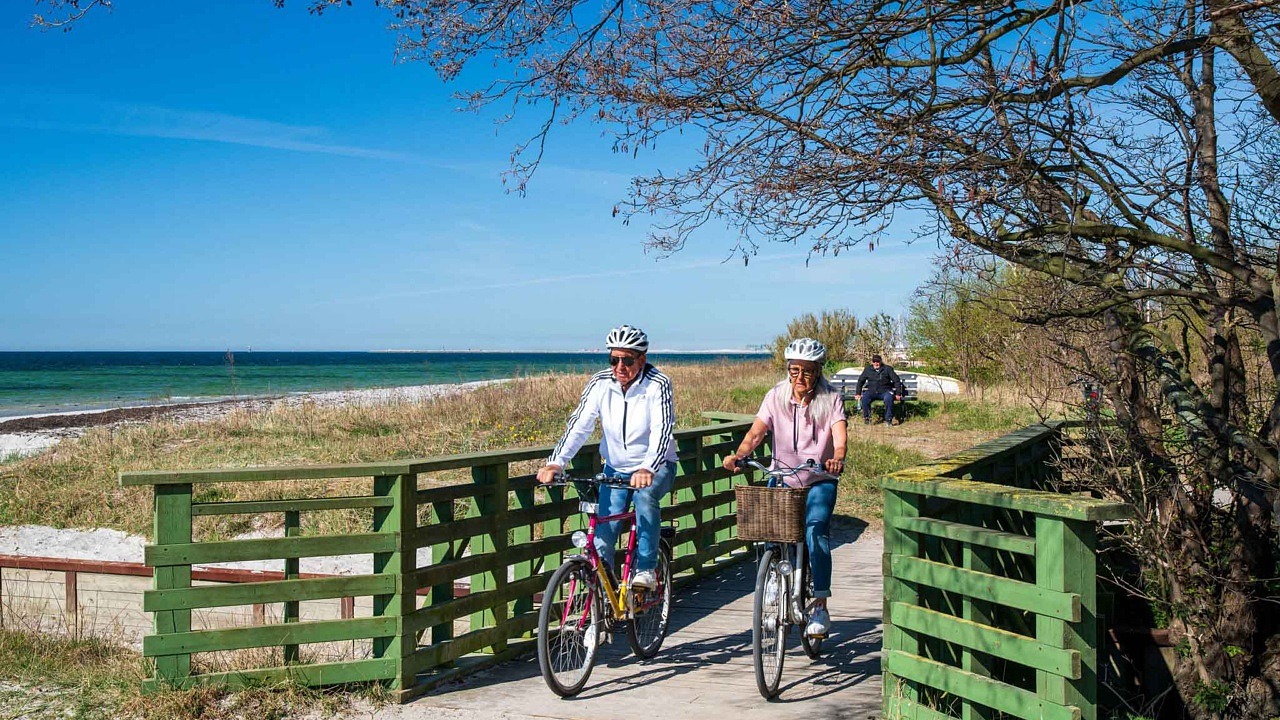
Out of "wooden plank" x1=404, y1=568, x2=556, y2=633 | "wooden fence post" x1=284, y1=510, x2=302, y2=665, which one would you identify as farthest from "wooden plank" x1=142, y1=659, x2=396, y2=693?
"wooden plank" x1=404, y1=568, x2=556, y2=633

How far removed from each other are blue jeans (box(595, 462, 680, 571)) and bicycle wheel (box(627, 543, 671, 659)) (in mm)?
281

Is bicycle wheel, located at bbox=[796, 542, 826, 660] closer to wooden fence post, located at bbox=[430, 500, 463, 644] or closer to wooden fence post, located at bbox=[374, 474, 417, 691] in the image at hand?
wooden fence post, located at bbox=[430, 500, 463, 644]

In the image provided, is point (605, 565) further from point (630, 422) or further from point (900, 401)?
point (900, 401)

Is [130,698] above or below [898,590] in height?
below

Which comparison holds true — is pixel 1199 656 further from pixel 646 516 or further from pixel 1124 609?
pixel 646 516

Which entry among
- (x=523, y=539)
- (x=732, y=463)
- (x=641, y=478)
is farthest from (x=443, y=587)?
(x=732, y=463)

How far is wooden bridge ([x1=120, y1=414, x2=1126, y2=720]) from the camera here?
189 inches

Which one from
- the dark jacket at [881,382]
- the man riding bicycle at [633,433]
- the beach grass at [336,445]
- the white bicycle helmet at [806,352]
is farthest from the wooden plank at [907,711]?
the dark jacket at [881,382]

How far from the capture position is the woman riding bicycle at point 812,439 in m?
6.61

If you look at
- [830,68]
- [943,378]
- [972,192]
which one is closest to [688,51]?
[830,68]

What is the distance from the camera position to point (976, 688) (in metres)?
5.12

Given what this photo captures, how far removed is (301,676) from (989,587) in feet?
12.0

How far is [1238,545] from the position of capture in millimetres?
7625

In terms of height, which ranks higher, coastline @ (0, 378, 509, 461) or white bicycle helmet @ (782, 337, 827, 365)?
white bicycle helmet @ (782, 337, 827, 365)
